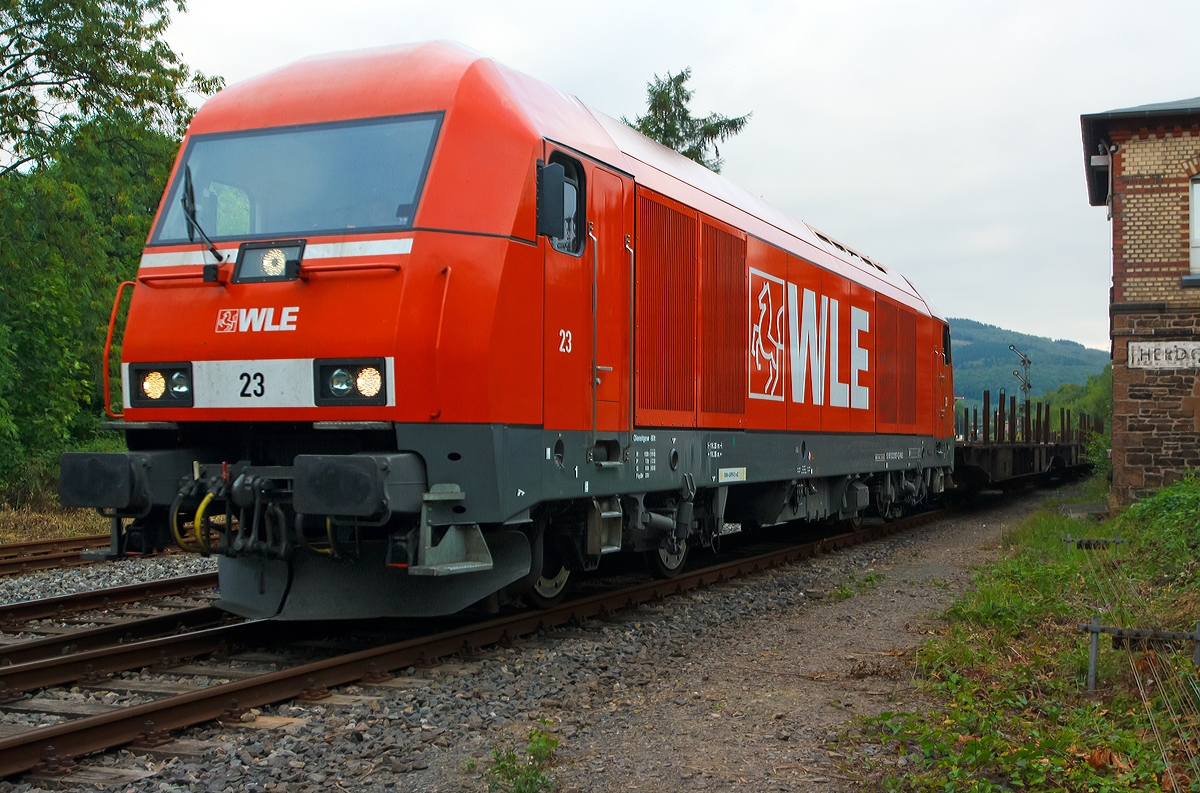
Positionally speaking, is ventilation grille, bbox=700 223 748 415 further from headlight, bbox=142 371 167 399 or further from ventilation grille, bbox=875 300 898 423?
ventilation grille, bbox=875 300 898 423

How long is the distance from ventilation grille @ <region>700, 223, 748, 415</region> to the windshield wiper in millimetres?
4070

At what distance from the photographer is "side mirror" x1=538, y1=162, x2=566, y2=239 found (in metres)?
6.70

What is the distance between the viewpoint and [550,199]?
6.70m

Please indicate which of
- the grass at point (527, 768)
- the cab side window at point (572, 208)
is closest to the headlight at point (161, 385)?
the cab side window at point (572, 208)

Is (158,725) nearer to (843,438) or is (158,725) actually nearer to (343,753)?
(343,753)

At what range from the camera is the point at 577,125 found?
7617mm

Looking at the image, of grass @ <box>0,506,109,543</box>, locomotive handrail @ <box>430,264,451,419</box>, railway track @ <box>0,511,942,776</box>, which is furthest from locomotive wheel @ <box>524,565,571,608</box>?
grass @ <box>0,506,109,543</box>

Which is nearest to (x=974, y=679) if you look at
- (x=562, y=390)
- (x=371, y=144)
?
(x=562, y=390)

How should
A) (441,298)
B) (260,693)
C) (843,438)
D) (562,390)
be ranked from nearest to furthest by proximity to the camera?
1. (260,693)
2. (441,298)
3. (562,390)
4. (843,438)

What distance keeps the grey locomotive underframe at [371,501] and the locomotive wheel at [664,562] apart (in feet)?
5.90

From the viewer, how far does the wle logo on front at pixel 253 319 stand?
6250 mm

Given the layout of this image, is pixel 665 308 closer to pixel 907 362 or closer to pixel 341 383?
pixel 341 383

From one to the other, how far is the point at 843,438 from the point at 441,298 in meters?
7.69

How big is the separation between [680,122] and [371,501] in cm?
2841
